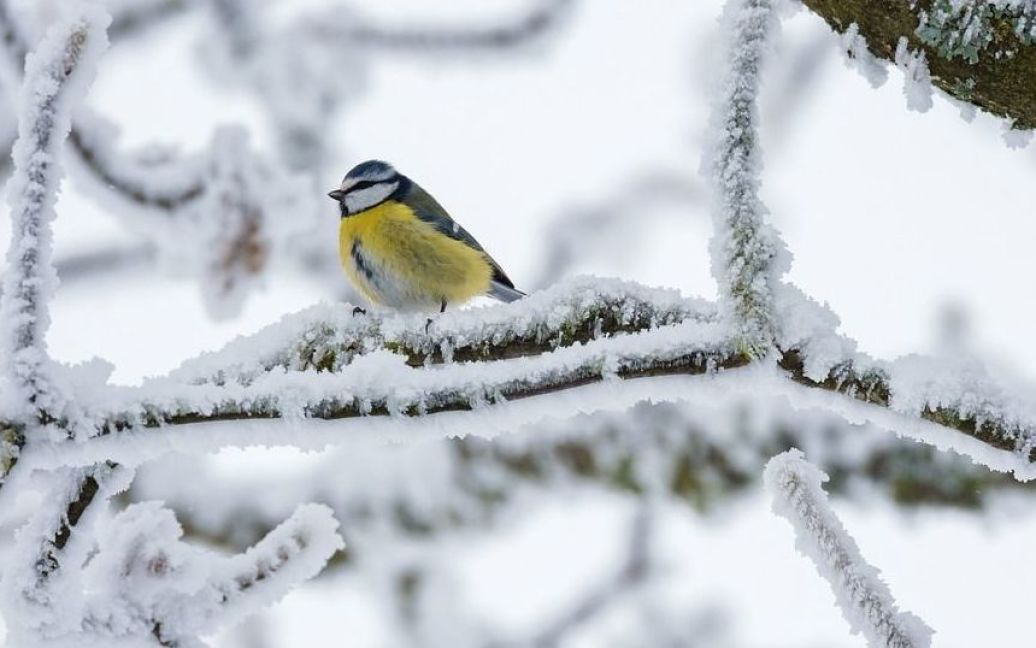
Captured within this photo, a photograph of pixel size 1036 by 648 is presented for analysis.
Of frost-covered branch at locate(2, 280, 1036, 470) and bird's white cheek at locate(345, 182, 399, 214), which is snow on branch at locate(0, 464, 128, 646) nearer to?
frost-covered branch at locate(2, 280, 1036, 470)

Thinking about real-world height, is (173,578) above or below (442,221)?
below

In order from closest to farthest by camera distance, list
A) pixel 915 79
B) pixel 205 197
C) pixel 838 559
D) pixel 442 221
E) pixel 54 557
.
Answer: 1. pixel 838 559
2. pixel 54 557
3. pixel 915 79
4. pixel 205 197
5. pixel 442 221

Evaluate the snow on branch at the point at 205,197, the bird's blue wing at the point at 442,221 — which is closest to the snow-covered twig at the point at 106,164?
the snow on branch at the point at 205,197

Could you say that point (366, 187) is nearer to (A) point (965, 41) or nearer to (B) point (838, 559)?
(A) point (965, 41)

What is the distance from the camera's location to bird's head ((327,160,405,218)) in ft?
10.7

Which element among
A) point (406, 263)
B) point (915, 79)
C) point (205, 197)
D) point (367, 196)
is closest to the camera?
point (915, 79)

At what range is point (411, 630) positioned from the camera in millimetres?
3932

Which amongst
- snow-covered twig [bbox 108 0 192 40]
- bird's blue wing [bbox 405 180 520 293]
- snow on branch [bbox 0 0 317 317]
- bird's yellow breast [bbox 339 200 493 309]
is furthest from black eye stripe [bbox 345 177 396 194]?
snow-covered twig [bbox 108 0 192 40]

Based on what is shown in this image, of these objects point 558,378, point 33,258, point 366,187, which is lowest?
point 558,378

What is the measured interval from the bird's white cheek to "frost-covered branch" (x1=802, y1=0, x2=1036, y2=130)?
216 centimetres

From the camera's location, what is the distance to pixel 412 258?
3.03 m

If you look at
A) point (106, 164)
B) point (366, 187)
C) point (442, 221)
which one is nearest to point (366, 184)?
point (366, 187)

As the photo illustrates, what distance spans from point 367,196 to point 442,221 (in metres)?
0.27

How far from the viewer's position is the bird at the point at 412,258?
3.02 meters
